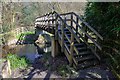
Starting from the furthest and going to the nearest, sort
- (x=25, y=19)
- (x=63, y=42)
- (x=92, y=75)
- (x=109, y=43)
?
(x=25, y=19) → (x=63, y=42) → (x=109, y=43) → (x=92, y=75)

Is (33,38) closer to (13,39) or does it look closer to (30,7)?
(13,39)

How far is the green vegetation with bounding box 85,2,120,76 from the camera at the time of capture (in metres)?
5.13

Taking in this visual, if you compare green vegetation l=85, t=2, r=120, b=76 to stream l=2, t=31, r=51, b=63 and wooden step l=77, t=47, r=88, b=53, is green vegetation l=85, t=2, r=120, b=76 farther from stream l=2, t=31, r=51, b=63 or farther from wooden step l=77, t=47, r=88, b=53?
stream l=2, t=31, r=51, b=63

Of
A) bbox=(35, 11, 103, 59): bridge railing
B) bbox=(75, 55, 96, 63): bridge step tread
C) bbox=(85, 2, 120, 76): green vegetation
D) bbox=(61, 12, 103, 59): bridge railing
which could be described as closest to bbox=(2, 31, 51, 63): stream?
bbox=(35, 11, 103, 59): bridge railing

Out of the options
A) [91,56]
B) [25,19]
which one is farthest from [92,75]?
[25,19]

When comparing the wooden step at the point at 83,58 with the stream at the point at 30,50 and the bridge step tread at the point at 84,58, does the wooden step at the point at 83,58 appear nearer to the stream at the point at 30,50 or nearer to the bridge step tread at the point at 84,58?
the bridge step tread at the point at 84,58

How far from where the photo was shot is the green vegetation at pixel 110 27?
16.8 feet

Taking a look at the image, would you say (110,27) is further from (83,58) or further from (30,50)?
(30,50)

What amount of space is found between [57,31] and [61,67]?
193cm

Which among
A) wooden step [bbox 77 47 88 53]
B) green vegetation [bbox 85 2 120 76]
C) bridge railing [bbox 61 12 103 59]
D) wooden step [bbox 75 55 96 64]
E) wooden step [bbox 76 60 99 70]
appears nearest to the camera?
Answer: green vegetation [bbox 85 2 120 76]

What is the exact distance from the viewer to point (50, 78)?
638 centimetres

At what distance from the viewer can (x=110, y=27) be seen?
18.7 ft

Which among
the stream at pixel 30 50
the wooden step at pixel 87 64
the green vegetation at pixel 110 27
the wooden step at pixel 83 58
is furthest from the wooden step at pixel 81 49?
the stream at pixel 30 50

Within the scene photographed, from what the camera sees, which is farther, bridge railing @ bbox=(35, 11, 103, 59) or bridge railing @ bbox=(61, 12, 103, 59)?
bridge railing @ bbox=(35, 11, 103, 59)
